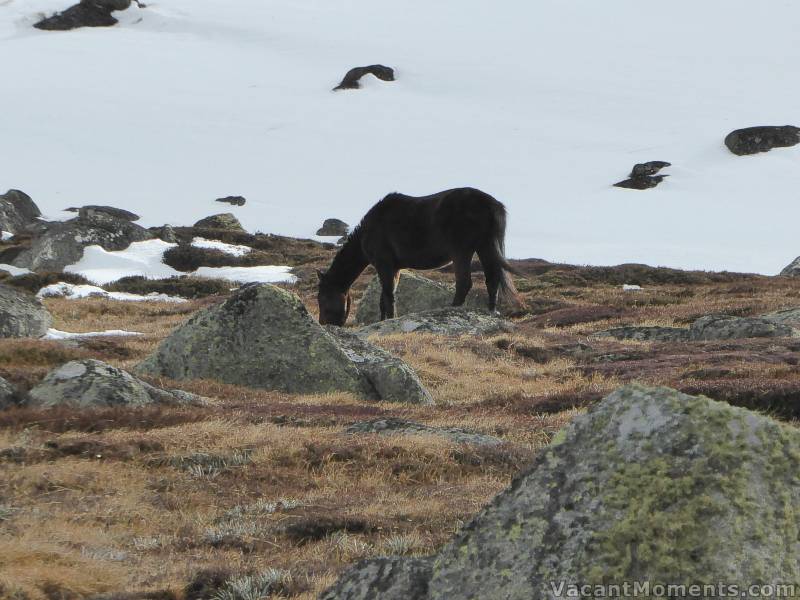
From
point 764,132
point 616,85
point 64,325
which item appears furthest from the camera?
point 616,85

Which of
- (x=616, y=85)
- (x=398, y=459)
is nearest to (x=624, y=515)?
(x=398, y=459)

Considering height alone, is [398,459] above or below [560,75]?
below

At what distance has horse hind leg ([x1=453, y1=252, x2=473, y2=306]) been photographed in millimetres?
24234

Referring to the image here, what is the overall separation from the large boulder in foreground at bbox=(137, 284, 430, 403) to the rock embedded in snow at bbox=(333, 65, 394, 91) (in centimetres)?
9919

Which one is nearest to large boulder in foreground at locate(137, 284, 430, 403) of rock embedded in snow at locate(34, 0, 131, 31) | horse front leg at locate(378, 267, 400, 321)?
horse front leg at locate(378, 267, 400, 321)

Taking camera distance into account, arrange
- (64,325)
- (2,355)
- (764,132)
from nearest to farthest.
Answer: (2,355), (64,325), (764,132)

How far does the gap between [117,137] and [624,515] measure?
10009cm

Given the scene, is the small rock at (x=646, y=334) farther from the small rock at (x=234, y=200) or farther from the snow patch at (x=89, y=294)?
the small rock at (x=234, y=200)

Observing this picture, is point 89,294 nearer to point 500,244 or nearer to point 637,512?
point 500,244

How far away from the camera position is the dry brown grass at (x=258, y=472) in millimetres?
7027

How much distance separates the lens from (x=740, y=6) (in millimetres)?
139875

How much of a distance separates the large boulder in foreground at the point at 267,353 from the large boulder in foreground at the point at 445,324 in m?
6.65

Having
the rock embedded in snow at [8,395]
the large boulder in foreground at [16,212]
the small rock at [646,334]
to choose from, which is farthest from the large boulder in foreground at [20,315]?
the large boulder in foreground at [16,212]

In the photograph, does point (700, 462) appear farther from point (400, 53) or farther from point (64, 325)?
point (400, 53)
